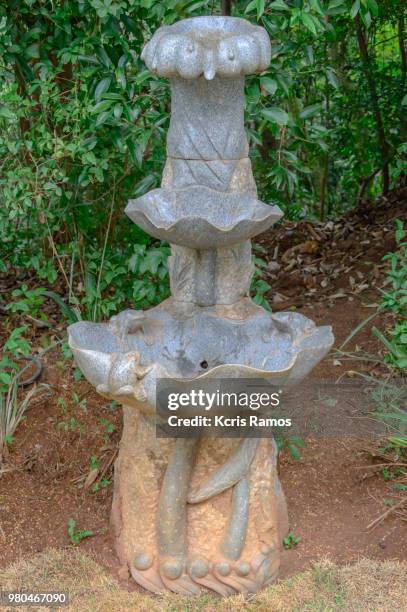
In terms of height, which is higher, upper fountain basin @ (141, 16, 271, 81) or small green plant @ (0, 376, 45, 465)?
upper fountain basin @ (141, 16, 271, 81)

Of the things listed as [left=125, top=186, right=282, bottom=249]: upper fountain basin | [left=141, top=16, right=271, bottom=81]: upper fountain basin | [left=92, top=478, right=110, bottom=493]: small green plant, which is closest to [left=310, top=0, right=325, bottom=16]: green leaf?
[left=141, top=16, right=271, bottom=81]: upper fountain basin

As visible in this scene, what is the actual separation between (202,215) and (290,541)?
4.78 ft

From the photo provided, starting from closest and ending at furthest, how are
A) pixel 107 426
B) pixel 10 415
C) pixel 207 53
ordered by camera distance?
1. pixel 207 53
2. pixel 10 415
3. pixel 107 426

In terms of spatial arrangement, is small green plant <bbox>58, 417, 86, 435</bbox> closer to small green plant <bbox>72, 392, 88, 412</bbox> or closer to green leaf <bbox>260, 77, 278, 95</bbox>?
small green plant <bbox>72, 392, 88, 412</bbox>

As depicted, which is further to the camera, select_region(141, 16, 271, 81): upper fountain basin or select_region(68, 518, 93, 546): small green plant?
select_region(68, 518, 93, 546): small green plant

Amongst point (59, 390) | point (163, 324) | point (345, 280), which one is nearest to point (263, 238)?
point (345, 280)

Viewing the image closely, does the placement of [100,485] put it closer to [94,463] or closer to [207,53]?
A: [94,463]

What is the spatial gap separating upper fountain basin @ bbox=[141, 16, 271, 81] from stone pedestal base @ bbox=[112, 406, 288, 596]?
1231 mm

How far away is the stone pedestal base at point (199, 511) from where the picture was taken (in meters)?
3.18

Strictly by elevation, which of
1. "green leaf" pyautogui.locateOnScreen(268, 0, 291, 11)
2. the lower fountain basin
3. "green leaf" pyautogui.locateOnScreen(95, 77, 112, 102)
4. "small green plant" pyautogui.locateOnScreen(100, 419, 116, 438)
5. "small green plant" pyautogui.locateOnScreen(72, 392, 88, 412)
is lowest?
"small green plant" pyautogui.locateOnScreen(100, 419, 116, 438)

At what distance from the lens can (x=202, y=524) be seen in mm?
3256

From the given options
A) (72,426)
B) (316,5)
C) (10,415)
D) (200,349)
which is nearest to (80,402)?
(72,426)

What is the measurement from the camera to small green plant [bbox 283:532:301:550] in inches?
138

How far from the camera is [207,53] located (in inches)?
107
